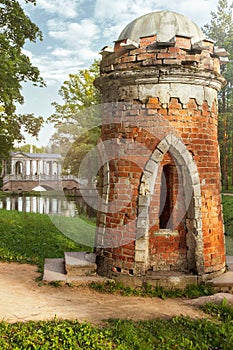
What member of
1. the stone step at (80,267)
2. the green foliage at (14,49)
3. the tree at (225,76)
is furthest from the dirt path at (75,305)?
the tree at (225,76)

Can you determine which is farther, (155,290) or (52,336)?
(155,290)

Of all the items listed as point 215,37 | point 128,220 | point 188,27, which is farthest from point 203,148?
point 215,37

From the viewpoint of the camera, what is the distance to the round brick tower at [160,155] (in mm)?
6109

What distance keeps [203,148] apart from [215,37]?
2747cm

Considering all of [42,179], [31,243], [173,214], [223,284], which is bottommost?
[223,284]

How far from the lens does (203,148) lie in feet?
20.9

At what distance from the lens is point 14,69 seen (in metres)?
10.8

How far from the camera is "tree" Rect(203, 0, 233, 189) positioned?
27.2m

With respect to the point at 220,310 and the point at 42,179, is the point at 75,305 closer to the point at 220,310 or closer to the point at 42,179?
the point at 220,310

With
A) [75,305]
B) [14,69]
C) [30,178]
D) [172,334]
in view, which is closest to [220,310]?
[172,334]

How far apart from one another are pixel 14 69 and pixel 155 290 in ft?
26.7

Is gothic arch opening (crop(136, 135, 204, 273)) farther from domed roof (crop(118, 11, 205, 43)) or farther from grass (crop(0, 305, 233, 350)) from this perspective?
domed roof (crop(118, 11, 205, 43))

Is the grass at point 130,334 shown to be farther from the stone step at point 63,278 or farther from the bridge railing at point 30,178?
the bridge railing at point 30,178

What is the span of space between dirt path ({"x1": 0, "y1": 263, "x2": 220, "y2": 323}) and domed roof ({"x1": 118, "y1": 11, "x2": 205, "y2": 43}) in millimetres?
4600
